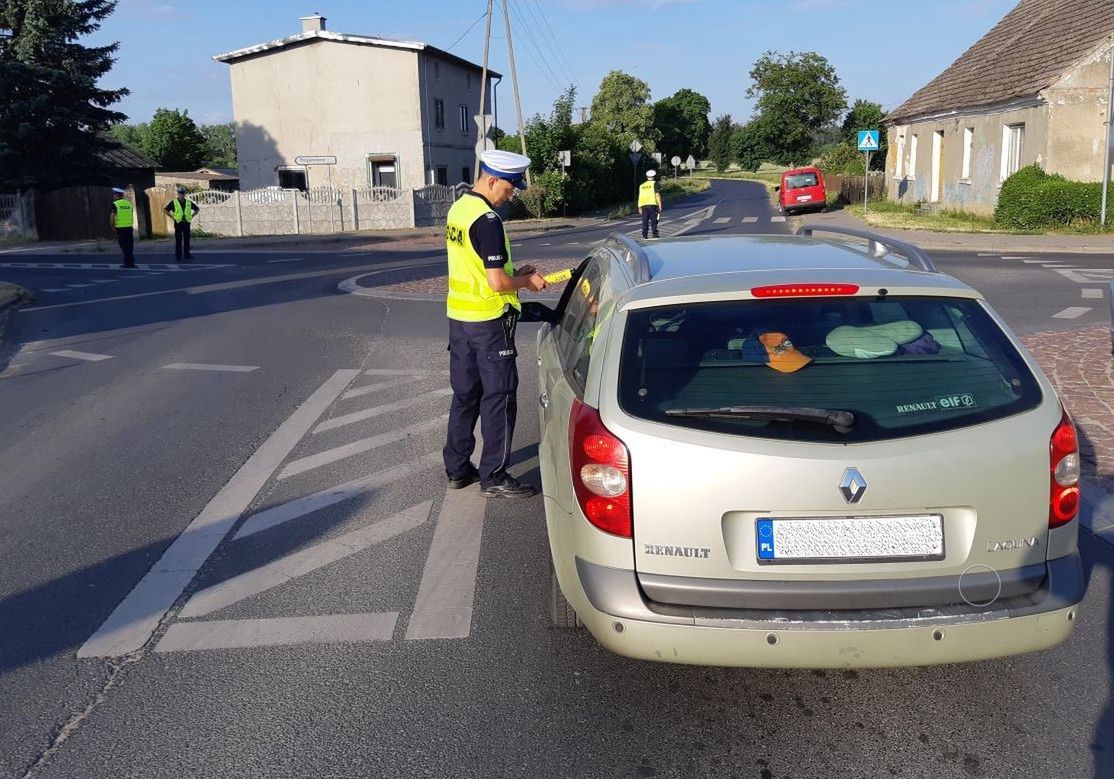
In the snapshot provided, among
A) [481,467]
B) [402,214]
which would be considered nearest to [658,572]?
[481,467]

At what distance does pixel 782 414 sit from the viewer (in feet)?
11.0

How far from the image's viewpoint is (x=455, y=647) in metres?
4.17

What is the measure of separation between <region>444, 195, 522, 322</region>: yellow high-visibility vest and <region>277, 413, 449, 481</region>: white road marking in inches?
67.9

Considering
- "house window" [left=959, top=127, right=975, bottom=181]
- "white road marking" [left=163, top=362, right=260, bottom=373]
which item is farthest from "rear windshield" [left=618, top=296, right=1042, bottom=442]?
"house window" [left=959, top=127, right=975, bottom=181]

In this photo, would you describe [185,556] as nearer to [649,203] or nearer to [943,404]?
[943,404]

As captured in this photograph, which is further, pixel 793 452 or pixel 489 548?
pixel 489 548

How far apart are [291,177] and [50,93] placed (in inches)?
398

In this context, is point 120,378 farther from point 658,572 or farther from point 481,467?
point 658,572

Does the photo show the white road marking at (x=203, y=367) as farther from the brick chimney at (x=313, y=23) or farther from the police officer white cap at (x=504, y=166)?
the brick chimney at (x=313, y=23)

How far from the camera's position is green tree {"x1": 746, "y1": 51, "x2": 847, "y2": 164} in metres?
67.6

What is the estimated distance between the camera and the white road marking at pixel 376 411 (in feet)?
26.3

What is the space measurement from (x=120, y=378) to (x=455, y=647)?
7325 mm

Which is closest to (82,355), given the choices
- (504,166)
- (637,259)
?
(504,166)

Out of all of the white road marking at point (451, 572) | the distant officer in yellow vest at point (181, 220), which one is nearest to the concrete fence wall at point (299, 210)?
the distant officer in yellow vest at point (181, 220)
